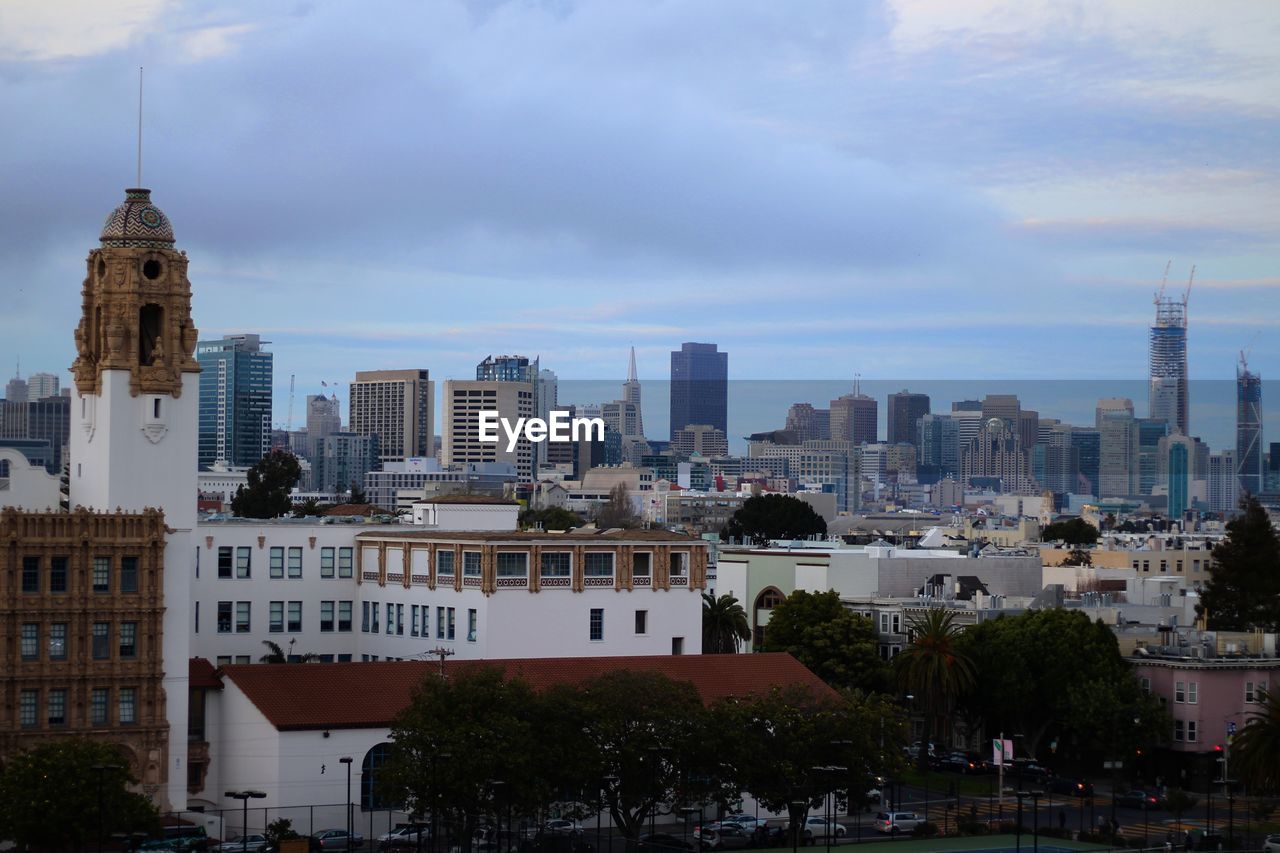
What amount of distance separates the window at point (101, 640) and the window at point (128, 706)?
59.8 inches

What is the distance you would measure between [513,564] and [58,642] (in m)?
26.4

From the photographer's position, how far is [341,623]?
368 ft

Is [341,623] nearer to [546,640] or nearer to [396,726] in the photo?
[546,640]

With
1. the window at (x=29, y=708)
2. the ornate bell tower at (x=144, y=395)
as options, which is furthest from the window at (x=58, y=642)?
the ornate bell tower at (x=144, y=395)

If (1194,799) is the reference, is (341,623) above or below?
above

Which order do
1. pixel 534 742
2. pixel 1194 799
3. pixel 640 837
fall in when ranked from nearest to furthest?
pixel 534 742, pixel 640 837, pixel 1194 799

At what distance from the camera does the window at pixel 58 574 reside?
84375 mm

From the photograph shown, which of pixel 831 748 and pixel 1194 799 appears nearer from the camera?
pixel 831 748

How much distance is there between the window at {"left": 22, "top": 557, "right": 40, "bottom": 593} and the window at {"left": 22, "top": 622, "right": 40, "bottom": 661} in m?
1.33

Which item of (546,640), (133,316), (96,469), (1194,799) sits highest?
(133,316)

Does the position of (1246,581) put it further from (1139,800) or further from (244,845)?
(244,845)

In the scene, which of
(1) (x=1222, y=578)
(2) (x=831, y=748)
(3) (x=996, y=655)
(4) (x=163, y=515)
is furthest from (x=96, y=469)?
(1) (x=1222, y=578)

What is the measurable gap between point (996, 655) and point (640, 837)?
106 feet

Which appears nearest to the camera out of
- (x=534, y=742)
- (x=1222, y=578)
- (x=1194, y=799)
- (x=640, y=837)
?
(x=534, y=742)
